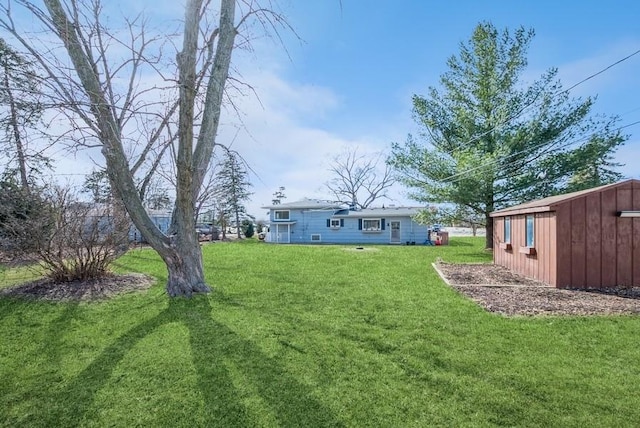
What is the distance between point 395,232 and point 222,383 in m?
22.0

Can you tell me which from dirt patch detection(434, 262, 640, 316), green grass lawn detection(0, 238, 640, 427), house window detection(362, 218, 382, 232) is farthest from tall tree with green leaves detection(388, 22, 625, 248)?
green grass lawn detection(0, 238, 640, 427)

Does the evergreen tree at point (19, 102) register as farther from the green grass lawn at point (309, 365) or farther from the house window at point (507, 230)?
the house window at point (507, 230)

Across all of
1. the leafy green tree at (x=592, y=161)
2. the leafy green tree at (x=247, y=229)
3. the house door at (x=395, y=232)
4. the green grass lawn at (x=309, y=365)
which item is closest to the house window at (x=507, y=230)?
the green grass lawn at (x=309, y=365)

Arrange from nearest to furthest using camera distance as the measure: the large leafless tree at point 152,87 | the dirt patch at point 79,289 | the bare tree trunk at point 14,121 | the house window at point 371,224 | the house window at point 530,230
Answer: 1. the bare tree trunk at point 14,121
2. the large leafless tree at point 152,87
3. the dirt patch at point 79,289
4. the house window at point 530,230
5. the house window at point 371,224

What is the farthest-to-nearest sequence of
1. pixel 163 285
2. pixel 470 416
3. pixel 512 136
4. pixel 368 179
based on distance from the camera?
pixel 368 179
pixel 512 136
pixel 163 285
pixel 470 416

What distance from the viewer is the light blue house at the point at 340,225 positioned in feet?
78.5

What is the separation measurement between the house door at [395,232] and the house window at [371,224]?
93 cm

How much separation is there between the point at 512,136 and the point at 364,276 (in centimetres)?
1101

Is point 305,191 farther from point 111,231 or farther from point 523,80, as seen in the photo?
point 111,231

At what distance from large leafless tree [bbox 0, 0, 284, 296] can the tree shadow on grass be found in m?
2.14

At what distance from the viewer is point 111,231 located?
7477 millimetres

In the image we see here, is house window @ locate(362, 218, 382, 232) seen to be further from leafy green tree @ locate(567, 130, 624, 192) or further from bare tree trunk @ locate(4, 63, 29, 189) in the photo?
bare tree trunk @ locate(4, 63, 29, 189)

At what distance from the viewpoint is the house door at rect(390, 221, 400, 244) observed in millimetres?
24078

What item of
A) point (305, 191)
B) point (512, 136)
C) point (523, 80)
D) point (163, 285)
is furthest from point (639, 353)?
point (305, 191)
